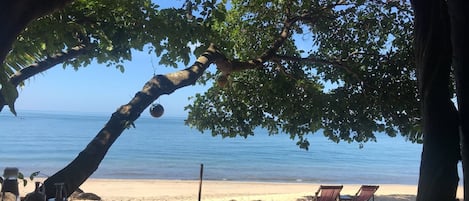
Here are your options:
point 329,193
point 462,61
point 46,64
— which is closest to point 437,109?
point 462,61

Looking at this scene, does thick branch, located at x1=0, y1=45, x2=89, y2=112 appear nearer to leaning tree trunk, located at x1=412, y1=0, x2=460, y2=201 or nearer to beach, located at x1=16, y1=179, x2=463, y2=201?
leaning tree trunk, located at x1=412, y1=0, x2=460, y2=201

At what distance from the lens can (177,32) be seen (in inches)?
223

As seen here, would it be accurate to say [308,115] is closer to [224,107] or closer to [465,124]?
[224,107]

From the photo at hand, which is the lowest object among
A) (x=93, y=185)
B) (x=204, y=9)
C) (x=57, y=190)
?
(x=93, y=185)

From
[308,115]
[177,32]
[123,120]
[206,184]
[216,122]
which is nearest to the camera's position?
[123,120]

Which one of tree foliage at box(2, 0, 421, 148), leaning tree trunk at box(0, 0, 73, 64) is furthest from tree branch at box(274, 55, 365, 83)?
leaning tree trunk at box(0, 0, 73, 64)

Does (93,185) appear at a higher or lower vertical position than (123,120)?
lower

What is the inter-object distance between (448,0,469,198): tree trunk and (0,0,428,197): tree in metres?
3.33

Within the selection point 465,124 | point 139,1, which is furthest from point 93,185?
point 465,124

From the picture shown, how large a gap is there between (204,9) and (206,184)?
601 inches

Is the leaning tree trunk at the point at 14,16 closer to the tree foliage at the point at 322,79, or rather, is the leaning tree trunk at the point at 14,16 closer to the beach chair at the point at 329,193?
the tree foliage at the point at 322,79

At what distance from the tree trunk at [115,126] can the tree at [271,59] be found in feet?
0.07

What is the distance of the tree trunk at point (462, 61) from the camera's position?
2549mm

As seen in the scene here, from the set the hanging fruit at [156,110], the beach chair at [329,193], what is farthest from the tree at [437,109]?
the beach chair at [329,193]
